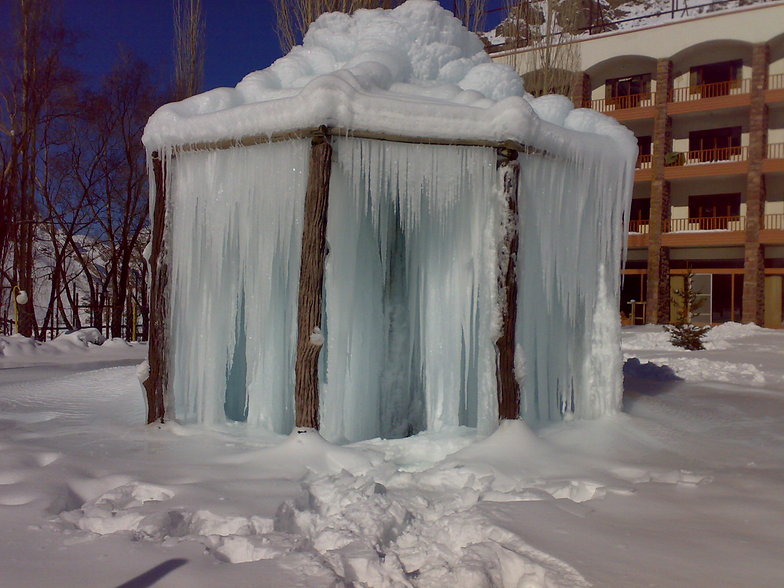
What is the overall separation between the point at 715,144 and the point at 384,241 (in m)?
20.4

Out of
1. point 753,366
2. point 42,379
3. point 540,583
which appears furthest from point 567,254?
point 42,379

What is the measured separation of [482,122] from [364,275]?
5.95 feet

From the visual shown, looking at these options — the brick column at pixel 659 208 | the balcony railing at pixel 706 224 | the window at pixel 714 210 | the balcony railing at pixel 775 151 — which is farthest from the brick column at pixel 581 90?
the balcony railing at pixel 775 151

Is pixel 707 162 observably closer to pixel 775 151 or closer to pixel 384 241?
pixel 775 151

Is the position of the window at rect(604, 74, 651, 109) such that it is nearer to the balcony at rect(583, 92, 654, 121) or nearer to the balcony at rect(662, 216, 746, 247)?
the balcony at rect(583, 92, 654, 121)

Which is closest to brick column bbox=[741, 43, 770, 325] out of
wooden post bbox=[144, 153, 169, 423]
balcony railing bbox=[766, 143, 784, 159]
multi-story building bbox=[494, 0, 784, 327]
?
multi-story building bbox=[494, 0, 784, 327]

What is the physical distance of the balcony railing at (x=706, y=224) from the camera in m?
20.1

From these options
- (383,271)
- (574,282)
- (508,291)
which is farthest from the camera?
(383,271)

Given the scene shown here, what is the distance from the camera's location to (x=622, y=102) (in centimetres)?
2220

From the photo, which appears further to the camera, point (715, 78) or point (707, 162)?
point (715, 78)

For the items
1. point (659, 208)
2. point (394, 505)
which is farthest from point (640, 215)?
point (394, 505)

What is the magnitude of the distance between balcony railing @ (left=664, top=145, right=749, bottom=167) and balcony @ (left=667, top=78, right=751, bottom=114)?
149 centimetres

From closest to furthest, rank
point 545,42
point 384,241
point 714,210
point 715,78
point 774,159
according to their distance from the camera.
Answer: point 384,241 → point 545,42 → point 774,159 → point 714,210 → point 715,78

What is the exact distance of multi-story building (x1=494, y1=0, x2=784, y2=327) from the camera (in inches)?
766
